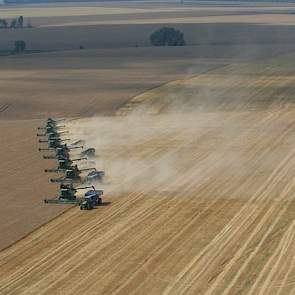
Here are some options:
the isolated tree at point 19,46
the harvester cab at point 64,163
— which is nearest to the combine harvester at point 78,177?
the harvester cab at point 64,163

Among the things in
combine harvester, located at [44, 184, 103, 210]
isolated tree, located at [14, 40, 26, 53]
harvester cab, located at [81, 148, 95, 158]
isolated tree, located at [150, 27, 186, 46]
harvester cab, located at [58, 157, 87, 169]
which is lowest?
isolated tree, located at [14, 40, 26, 53]

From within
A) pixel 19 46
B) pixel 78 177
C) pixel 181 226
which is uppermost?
pixel 181 226

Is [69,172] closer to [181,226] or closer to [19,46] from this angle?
[181,226]

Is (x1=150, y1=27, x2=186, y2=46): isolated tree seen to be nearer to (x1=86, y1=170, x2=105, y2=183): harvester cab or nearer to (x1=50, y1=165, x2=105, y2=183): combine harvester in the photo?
(x1=50, y1=165, x2=105, y2=183): combine harvester

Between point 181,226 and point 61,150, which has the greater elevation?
point 181,226

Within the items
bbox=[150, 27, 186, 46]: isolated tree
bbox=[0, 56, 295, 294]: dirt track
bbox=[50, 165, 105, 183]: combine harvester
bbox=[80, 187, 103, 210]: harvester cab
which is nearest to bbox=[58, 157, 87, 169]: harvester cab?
bbox=[50, 165, 105, 183]: combine harvester

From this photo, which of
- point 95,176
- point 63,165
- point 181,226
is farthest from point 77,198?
point 181,226
